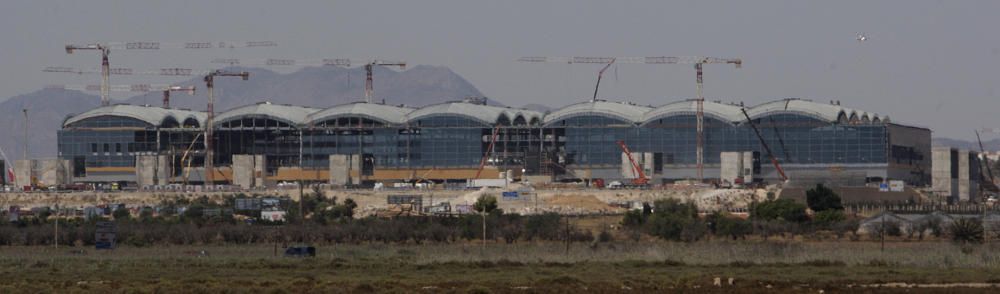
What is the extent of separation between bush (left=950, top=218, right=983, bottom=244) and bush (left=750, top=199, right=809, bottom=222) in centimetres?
2460

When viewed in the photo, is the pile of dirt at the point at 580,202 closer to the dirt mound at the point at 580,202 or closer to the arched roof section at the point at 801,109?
the dirt mound at the point at 580,202

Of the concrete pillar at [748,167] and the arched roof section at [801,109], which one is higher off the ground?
the arched roof section at [801,109]

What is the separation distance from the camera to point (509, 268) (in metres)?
83.4

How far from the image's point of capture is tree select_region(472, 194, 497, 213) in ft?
493

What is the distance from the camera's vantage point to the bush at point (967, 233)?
104688 millimetres

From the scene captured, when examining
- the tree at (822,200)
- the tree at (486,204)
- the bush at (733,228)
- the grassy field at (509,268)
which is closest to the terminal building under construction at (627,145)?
the tree at (486,204)

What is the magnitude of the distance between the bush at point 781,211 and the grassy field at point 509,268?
26.2 meters

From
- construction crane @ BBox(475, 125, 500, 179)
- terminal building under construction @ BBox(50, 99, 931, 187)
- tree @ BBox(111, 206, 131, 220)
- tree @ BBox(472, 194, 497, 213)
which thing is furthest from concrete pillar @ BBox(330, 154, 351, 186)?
tree @ BBox(472, 194, 497, 213)

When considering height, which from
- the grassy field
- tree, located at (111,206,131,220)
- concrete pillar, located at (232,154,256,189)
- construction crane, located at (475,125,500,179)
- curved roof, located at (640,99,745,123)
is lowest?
tree, located at (111,206,131,220)

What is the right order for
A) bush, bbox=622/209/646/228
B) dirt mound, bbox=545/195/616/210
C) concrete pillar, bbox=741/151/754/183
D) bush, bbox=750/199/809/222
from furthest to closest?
concrete pillar, bbox=741/151/754/183
dirt mound, bbox=545/195/616/210
bush, bbox=750/199/809/222
bush, bbox=622/209/646/228

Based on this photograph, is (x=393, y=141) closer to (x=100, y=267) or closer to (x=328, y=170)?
(x=328, y=170)

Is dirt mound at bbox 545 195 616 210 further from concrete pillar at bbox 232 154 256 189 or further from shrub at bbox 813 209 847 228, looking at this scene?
concrete pillar at bbox 232 154 256 189

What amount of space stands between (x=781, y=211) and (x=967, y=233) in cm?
3168

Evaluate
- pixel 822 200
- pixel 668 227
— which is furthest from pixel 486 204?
pixel 668 227
